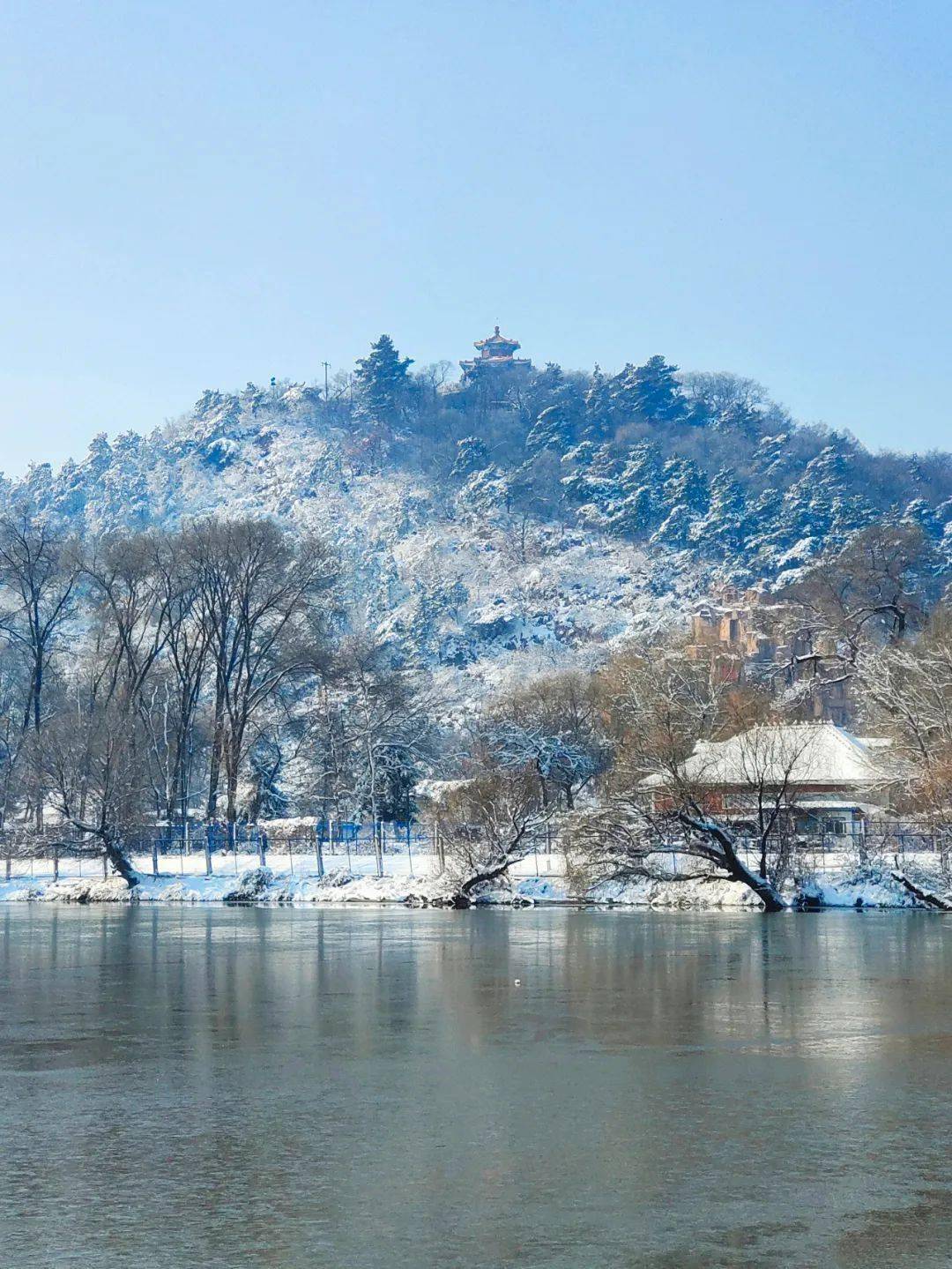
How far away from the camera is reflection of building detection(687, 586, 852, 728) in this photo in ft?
305

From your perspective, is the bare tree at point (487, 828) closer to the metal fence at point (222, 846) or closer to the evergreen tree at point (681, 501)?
the metal fence at point (222, 846)

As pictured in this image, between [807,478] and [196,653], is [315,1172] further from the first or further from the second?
[807,478]

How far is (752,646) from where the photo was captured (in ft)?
448

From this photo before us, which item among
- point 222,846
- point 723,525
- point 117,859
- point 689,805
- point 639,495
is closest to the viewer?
point 689,805

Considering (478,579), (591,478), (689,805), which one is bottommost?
(689,805)

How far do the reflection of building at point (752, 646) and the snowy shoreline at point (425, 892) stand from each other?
31.8m

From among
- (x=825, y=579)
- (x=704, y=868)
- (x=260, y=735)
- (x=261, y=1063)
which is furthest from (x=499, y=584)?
(x=261, y=1063)

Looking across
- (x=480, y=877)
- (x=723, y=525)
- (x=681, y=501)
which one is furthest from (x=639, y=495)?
(x=480, y=877)

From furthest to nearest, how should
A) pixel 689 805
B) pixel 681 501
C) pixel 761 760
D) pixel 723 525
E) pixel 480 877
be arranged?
pixel 681 501 → pixel 723 525 → pixel 480 877 → pixel 761 760 → pixel 689 805

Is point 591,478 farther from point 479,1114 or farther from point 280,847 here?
point 479,1114

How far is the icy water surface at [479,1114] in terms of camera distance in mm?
9594

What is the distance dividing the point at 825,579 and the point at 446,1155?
79.5 m

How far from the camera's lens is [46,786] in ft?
204

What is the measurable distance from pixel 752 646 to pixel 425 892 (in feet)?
293
